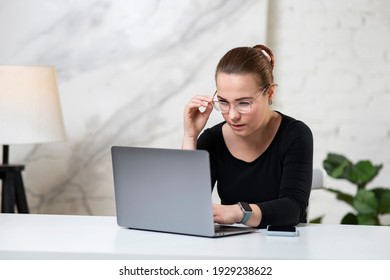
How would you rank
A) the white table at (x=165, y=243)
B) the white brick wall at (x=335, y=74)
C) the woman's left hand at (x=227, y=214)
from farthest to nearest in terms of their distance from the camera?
the white brick wall at (x=335, y=74) → the woman's left hand at (x=227, y=214) → the white table at (x=165, y=243)

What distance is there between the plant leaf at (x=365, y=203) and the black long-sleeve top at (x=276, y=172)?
133cm

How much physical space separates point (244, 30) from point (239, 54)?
1620 mm

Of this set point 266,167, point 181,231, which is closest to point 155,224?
point 181,231

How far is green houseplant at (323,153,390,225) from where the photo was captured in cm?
372

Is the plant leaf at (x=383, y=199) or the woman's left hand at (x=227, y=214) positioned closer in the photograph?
the woman's left hand at (x=227, y=214)

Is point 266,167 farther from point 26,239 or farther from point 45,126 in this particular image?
point 45,126

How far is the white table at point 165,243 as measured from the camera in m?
1.71

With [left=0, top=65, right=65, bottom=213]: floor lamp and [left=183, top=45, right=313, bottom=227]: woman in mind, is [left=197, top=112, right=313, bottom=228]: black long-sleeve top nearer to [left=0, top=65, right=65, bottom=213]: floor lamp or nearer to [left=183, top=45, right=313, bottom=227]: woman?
[left=183, top=45, right=313, bottom=227]: woman

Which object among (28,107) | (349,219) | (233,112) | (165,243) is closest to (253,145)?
(233,112)

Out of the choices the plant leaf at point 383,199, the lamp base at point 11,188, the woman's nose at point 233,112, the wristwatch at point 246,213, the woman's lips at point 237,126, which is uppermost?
the woman's nose at point 233,112

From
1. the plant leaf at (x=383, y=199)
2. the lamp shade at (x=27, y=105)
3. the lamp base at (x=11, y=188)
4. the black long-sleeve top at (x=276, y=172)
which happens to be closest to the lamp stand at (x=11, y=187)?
the lamp base at (x=11, y=188)

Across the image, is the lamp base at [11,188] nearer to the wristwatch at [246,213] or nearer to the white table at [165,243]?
the white table at [165,243]

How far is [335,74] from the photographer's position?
4125 millimetres

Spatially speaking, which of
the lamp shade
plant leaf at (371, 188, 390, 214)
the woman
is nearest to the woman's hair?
the woman
